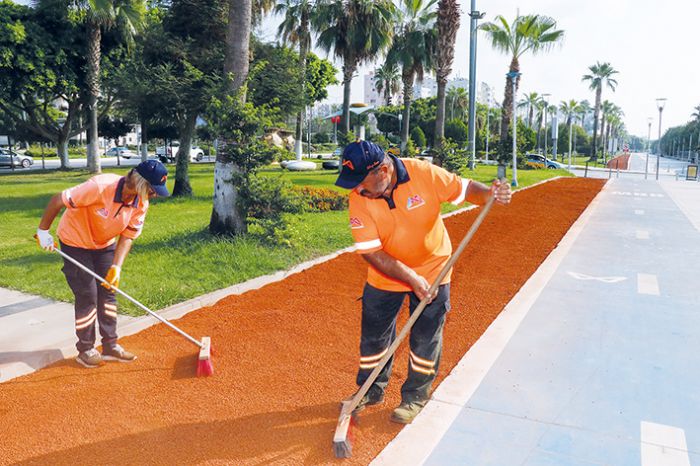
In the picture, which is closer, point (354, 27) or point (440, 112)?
point (354, 27)

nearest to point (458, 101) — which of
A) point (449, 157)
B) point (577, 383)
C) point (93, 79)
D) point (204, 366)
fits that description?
point (93, 79)

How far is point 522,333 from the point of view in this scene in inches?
209

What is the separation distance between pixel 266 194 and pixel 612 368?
19.6 feet

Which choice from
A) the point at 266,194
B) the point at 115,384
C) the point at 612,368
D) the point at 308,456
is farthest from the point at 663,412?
the point at 266,194

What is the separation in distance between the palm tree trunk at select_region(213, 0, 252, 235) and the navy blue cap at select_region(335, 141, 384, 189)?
615 cm

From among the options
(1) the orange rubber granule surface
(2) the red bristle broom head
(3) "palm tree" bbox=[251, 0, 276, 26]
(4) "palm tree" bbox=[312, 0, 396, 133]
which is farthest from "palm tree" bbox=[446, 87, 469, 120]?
(2) the red bristle broom head

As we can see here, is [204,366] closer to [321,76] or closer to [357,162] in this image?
[357,162]

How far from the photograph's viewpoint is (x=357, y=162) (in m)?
3.09

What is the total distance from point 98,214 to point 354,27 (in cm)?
2540

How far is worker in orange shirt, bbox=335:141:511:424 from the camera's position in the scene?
3.27 m

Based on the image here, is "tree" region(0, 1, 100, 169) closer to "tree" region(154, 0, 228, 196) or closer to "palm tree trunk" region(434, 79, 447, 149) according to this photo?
"tree" region(154, 0, 228, 196)

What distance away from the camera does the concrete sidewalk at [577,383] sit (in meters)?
3.32

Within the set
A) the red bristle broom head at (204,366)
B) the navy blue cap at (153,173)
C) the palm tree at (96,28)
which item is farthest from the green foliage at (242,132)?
the palm tree at (96,28)

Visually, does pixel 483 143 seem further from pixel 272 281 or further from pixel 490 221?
pixel 272 281
